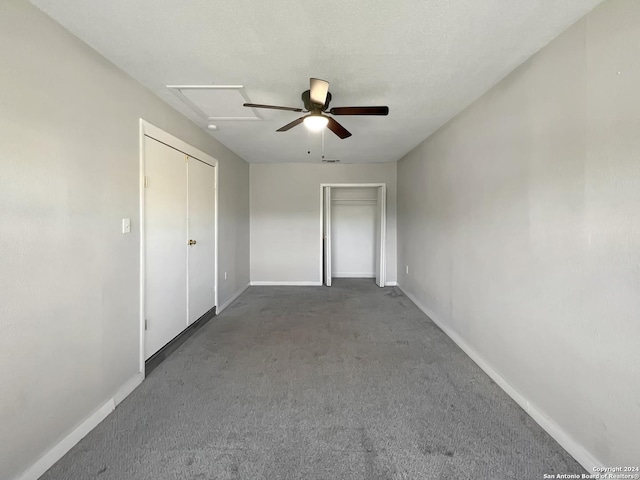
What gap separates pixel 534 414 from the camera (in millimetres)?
1707

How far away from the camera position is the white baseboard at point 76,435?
1.32m

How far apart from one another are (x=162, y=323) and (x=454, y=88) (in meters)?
3.27

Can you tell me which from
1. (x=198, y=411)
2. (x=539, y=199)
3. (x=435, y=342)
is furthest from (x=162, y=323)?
(x=539, y=199)

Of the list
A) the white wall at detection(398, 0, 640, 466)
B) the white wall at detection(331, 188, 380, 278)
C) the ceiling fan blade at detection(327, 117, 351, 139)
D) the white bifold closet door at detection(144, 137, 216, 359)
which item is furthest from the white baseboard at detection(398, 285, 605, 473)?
the white wall at detection(331, 188, 380, 278)

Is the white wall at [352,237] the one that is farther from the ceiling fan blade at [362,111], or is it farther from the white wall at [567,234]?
the ceiling fan blade at [362,111]

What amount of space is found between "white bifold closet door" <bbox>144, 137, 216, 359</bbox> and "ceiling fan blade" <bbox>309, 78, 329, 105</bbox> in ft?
4.75

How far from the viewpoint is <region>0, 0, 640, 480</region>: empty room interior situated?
128cm

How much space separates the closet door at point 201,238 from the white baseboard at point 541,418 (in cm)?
292

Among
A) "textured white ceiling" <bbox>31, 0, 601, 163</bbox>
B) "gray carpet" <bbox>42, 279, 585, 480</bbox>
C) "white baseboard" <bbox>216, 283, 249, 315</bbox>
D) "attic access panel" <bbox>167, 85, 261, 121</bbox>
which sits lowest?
"gray carpet" <bbox>42, 279, 585, 480</bbox>

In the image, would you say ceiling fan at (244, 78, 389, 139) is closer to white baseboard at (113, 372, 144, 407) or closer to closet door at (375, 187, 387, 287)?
white baseboard at (113, 372, 144, 407)

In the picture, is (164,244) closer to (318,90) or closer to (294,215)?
(318,90)

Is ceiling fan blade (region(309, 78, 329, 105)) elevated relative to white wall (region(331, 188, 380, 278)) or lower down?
elevated

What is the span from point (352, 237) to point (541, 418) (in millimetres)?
4473

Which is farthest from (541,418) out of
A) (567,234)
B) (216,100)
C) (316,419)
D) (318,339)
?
(216,100)
